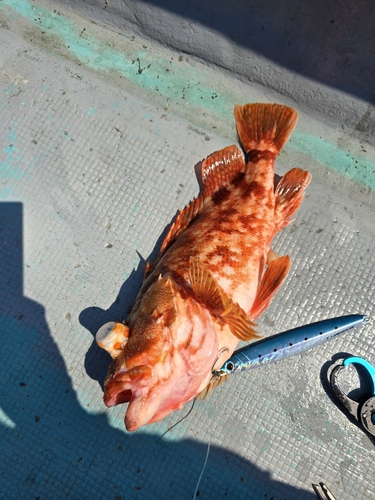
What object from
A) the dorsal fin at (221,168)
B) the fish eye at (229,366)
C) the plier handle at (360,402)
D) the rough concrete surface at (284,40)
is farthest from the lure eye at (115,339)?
the rough concrete surface at (284,40)

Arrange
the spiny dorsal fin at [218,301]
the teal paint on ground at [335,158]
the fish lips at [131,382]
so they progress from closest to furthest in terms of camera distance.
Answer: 1. the fish lips at [131,382]
2. the spiny dorsal fin at [218,301]
3. the teal paint on ground at [335,158]

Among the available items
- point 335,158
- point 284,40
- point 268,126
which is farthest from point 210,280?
point 284,40

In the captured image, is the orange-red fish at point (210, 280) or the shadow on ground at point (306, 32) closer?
the orange-red fish at point (210, 280)

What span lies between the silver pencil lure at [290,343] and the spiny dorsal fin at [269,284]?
1.01 feet

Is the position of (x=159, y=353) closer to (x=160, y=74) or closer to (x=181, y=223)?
(x=181, y=223)

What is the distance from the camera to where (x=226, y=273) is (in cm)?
263

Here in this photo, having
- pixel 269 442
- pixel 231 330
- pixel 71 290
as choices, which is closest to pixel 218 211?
pixel 231 330

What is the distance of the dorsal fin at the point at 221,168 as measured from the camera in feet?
10.1

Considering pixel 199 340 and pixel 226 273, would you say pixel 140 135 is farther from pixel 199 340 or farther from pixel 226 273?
pixel 199 340

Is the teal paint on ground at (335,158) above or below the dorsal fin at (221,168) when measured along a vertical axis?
above

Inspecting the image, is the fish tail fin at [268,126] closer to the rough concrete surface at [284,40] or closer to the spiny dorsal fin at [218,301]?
the rough concrete surface at [284,40]

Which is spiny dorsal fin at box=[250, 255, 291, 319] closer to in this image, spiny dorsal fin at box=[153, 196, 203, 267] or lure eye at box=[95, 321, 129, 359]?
spiny dorsal fin at box=[153, 196, 203, 267]

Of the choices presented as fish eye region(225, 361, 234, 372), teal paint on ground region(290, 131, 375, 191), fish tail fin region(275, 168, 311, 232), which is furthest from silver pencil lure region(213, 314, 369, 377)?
teal paint on ground region(290, 131, 375, 191)

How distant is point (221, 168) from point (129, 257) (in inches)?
40.6
